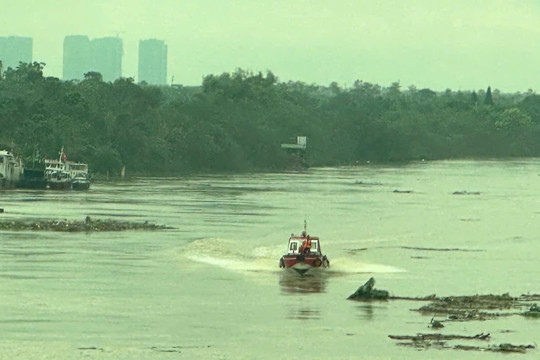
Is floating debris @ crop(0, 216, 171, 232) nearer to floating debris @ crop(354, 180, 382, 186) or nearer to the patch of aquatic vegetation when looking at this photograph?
the patch of aquatic vegetation

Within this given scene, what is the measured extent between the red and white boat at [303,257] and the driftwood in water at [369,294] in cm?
799

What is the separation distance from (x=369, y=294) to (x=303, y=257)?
8968mm

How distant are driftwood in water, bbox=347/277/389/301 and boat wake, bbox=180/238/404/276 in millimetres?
9264

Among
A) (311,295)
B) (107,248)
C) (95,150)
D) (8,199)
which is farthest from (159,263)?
(95,150)

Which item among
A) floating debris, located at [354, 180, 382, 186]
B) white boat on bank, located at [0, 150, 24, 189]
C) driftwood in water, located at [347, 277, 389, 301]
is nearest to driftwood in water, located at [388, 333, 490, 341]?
driftwood in water, located at [347, 277, 389, 301]

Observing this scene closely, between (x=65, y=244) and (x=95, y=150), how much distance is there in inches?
3617

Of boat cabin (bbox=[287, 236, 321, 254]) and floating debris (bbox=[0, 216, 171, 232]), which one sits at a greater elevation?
boat cabin (bbox=[287, 236, 321, 254])

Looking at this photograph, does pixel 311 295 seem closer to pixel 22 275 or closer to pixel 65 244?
pixel 22 275

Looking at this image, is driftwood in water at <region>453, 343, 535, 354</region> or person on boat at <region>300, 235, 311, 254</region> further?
person on boat at <region>300, 235, 311, 254</region>

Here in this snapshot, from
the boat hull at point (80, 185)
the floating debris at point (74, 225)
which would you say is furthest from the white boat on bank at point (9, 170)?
the floating debris at point (74, 225)

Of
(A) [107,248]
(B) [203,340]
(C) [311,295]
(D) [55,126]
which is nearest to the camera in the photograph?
(B) [203,340]

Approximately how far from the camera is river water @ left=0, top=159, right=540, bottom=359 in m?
45.4

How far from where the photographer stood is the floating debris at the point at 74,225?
275 ft

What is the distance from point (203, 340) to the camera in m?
45.6
